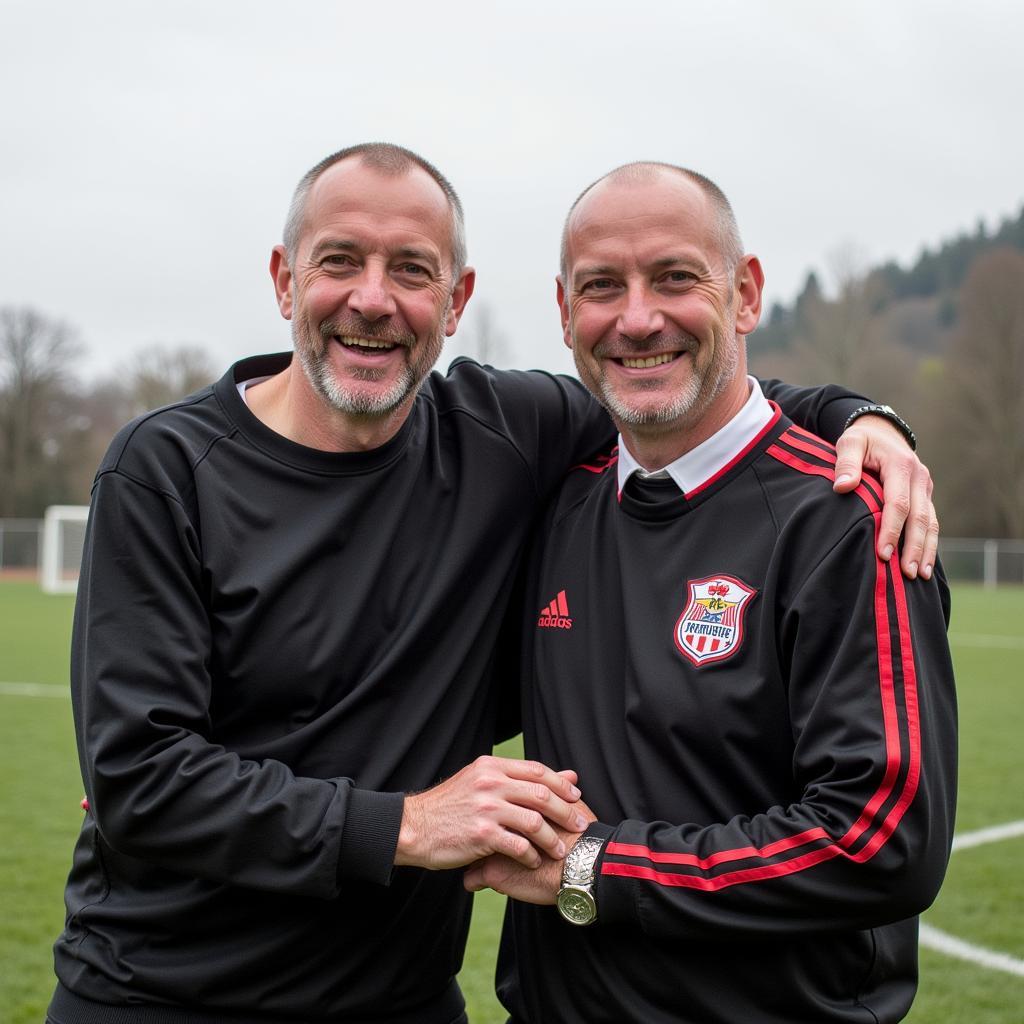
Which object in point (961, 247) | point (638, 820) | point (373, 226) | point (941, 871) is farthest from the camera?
point (961, 247)

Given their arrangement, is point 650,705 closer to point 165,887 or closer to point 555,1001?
point 555,1001

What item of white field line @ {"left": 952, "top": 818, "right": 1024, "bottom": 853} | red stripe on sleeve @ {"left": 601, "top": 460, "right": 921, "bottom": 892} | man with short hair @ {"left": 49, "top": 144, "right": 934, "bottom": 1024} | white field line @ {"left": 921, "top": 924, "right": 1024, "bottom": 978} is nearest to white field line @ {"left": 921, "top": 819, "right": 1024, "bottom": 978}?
white field line @ {"left": 921, "top": 924, "right": 1024, "bottom": 978}

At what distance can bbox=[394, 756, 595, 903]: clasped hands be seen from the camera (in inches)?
95.8

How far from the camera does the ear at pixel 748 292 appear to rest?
2949 millimetres

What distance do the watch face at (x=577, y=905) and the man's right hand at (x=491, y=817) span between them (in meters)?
0.08

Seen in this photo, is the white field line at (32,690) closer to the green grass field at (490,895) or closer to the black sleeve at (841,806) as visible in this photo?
the green grass field at (490,895)

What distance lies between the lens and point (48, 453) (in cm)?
5012

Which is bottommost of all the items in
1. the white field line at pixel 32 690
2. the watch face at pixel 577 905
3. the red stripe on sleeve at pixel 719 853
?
the white field line at pixel 32 690

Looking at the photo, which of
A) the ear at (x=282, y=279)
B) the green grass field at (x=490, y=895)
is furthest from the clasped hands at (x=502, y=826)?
the green grass field at (x=490, y=895)

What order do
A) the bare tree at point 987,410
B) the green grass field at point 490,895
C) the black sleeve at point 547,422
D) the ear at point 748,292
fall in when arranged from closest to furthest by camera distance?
the ear at point 748,292 → the black sleeve at point 547,422 → the green grass field at point 490,895 → the bare tree at point 987,410

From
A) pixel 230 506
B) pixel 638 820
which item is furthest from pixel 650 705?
pixel 230 506

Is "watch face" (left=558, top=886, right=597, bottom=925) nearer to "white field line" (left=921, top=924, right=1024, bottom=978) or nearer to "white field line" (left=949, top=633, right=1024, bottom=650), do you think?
"white field line" (left=921, top=924, right=1024, bottom=978)

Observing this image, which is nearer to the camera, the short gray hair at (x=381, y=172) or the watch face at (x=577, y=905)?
the watch face at (x=577, y=905)

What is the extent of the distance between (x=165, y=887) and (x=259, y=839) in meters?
0.42
